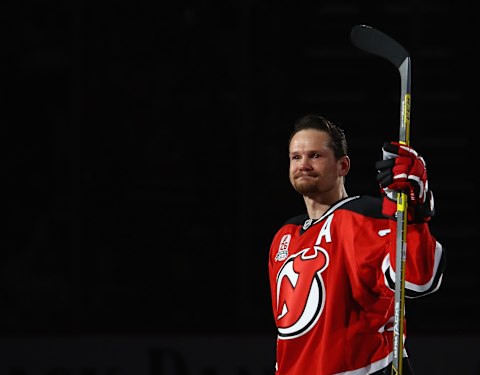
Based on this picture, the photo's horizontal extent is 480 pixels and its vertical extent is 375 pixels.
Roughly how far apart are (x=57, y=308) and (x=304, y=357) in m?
2.78

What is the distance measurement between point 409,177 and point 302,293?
0.53 m

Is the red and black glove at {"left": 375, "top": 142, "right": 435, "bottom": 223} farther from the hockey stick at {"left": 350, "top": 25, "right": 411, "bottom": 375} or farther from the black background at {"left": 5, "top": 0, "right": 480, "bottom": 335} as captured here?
the black background at {"left": 5, "top": 0, "right": 480, "bottom": 335}

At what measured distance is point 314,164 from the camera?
2.32 metres

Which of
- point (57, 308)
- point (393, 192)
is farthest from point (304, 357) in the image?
point (57, 308)

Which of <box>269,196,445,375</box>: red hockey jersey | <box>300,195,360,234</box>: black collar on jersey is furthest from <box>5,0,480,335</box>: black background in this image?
<box>269,196,445,375</box>: red hockey jersey

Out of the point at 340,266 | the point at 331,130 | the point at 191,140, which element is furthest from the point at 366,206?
the point at 191,140

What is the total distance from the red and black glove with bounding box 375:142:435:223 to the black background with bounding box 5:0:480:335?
2.56 meters

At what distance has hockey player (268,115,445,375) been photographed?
1941mm

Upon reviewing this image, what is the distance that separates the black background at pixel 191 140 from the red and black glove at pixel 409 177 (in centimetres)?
256

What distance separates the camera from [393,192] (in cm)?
194

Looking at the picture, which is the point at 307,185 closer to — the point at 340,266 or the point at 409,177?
the point at 340,266

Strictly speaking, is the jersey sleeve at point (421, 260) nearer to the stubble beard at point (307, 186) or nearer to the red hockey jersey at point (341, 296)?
the red hockey jersey at point (341, 296)

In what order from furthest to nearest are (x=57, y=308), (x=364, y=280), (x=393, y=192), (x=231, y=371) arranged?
(x=57, y=308), (x=231, y=371), (x=364, y=280), (x=393, y=192)

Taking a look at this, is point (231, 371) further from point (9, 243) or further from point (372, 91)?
point (372, 91)
